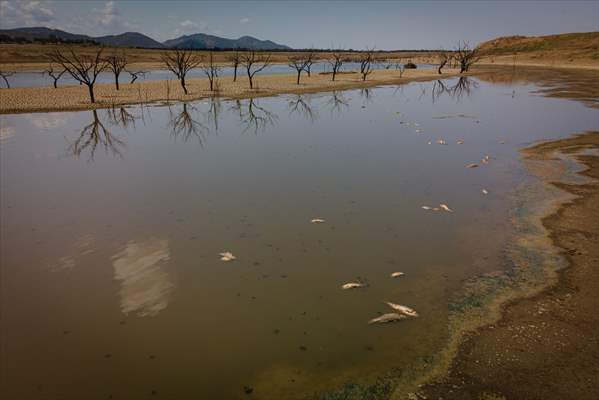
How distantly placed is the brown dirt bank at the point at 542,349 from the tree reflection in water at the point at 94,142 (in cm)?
1440

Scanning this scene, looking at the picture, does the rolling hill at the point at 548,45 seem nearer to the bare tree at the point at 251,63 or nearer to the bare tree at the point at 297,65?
the bare tree at the point at 297,65

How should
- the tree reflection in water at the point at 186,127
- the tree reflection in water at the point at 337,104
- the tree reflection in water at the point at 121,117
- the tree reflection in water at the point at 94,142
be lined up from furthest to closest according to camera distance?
1. the tree reflection in water at the point at 337,104
2. the tree reflection in water at the point at 121,117
3. the tree reflection in water at the point at 186,127
4. the tree reflection in water at the point at 94,142

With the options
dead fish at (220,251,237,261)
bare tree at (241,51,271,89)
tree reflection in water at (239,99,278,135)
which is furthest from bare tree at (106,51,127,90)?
dead fish at (220,251,237,261)

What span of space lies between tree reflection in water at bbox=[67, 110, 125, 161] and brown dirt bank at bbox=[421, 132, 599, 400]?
14.4 meters

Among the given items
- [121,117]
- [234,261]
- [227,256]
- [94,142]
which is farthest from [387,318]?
[121,117]

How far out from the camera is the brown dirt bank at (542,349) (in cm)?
445

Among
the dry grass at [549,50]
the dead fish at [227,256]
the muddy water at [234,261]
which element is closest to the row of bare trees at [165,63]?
the muddy water at [234,261]

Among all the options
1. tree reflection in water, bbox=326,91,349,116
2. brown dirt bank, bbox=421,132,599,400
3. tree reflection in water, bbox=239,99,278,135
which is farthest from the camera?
tree reflection in water, bbox=326,91,349,116

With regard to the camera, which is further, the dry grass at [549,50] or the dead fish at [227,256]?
the dry grass at [549,50]

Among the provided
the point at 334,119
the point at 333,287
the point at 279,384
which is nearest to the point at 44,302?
the point at 279,384

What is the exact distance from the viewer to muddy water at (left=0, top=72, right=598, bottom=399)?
16.4 feet

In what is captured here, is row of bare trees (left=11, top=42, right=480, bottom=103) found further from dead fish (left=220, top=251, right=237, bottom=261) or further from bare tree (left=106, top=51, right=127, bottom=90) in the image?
dead fish (left=220, top=251, right=237, bottom=261)

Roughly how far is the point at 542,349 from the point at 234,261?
507cm

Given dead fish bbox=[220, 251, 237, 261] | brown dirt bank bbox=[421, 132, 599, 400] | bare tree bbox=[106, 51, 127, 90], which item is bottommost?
brown dirt bank bbox=[421, 132, 599, 400]
